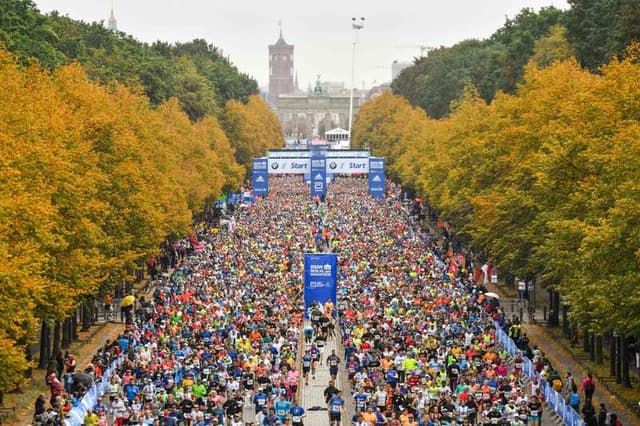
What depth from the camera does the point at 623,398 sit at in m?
47.0

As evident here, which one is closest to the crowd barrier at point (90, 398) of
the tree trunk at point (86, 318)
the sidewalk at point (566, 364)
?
the tree trunk at point (86, 318)

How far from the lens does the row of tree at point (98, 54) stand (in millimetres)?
91600

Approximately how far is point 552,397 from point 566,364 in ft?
31.0

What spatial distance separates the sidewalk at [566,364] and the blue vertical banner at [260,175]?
216 ft

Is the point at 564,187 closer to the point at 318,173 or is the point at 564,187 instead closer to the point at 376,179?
the point at 376,179

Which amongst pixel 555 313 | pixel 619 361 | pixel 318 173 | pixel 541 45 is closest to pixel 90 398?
pixel 619 361

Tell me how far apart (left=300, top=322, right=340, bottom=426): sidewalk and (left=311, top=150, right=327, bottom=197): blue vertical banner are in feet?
261

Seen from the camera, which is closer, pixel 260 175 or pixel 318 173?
pixel 260 175

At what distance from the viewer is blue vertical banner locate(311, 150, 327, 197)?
136m

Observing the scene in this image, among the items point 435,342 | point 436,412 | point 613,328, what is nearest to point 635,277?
point 613,328

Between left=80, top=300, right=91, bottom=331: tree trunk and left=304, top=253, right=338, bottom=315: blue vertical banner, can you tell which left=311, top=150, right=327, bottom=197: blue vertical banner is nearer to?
left=80, top=300, right=91, bottom=331: tree trunk

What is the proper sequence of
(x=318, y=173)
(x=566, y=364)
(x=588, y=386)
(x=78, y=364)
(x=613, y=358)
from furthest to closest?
(x=318, y=173) < (x=566, y=364) < (x=78, y=364) < (x=613, y=358) < (x=588, y=386)

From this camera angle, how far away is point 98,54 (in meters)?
130

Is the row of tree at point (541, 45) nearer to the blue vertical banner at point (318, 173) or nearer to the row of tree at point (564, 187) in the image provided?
the row of tree at point (564, 187)
